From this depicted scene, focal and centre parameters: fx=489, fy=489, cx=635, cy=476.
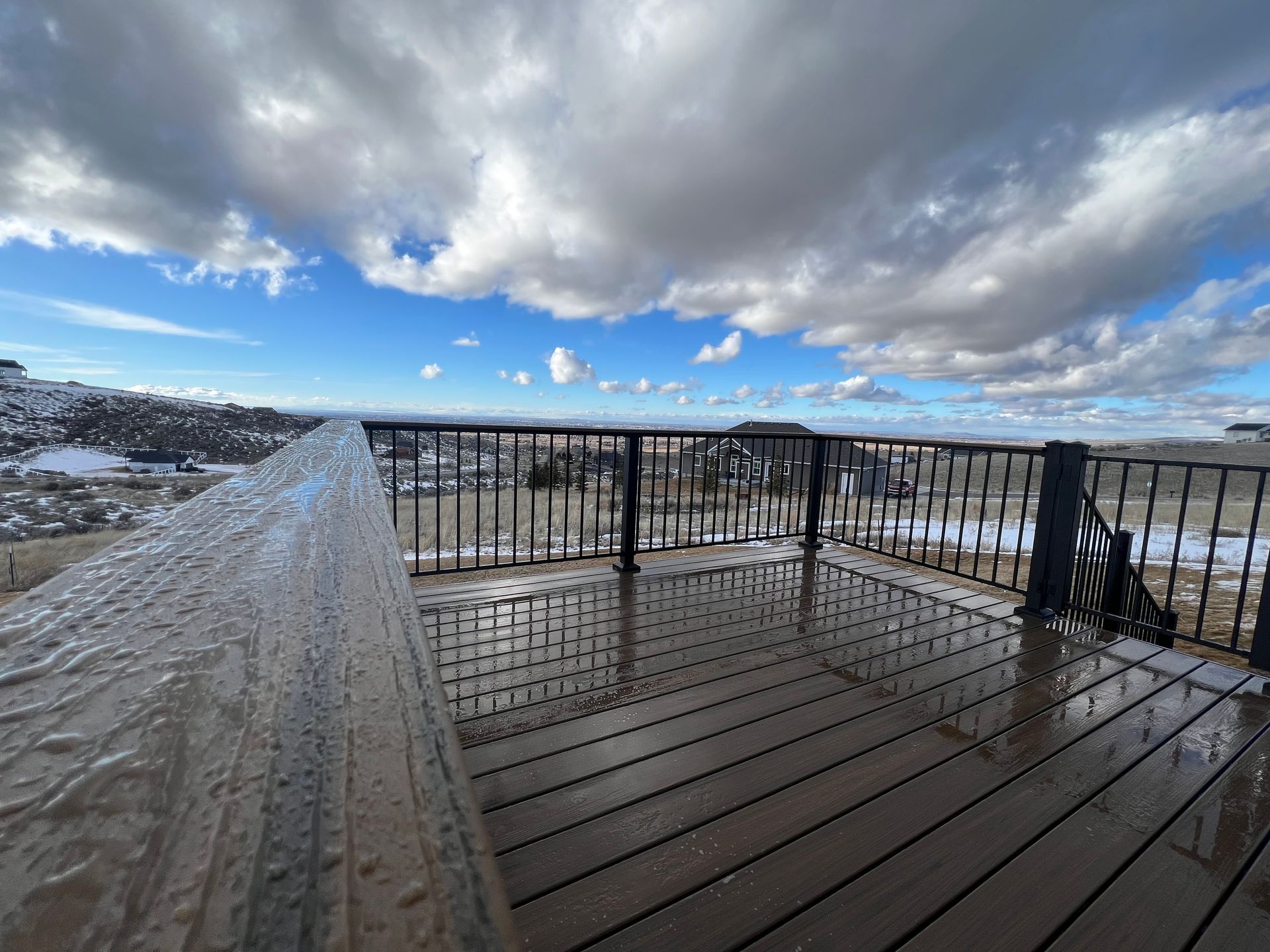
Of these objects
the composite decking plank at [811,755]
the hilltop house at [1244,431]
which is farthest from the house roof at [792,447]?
the hilltop house at [1244,431]

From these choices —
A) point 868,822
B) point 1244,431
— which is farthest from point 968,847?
point 1244,431

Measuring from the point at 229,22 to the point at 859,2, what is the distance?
8.03 metres

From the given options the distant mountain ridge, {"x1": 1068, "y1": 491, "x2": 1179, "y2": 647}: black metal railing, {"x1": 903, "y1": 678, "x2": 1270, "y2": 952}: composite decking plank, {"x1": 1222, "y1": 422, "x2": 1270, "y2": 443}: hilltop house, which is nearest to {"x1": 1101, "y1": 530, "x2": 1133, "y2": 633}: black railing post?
{"x1": 1068, "y1": 491, "x2": 1179, "y2": 647}: black metal railing

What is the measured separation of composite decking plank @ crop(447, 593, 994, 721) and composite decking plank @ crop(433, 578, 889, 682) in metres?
0.17

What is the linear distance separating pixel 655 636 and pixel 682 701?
2.06 ft

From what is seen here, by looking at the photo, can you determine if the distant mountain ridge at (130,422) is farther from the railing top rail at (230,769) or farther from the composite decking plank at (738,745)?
the railing top rail at (230,769)

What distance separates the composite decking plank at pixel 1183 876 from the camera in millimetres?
1187

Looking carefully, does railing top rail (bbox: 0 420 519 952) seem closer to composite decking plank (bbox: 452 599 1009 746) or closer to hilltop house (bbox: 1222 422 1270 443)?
composite decking plank (bbox: 452 599 1009 746)

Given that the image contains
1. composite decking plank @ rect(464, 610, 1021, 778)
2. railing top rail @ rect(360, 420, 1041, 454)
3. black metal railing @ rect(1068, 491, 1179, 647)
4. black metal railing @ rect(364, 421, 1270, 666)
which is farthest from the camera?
black metal railing @ rect(1068, 491, 1179, 647)

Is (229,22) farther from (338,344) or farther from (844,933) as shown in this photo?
(338,344)

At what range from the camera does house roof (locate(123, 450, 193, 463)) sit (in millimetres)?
7102

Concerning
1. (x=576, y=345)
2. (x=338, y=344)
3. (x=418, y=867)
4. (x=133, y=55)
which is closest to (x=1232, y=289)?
(x=576, y=345)

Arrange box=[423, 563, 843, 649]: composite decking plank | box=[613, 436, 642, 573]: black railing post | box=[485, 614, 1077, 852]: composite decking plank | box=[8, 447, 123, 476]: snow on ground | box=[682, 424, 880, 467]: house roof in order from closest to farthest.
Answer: box=[485, 614, 1077, 852]: composite decking plank → box=[423, 563, 843, 649]: composite decking plank → box=[613, 436, 642, 573]: black railing post → box=[682, 424, 880, 467]: house roof → box=[8, 447, 123, 476]: snow on ground

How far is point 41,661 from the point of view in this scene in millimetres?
372
